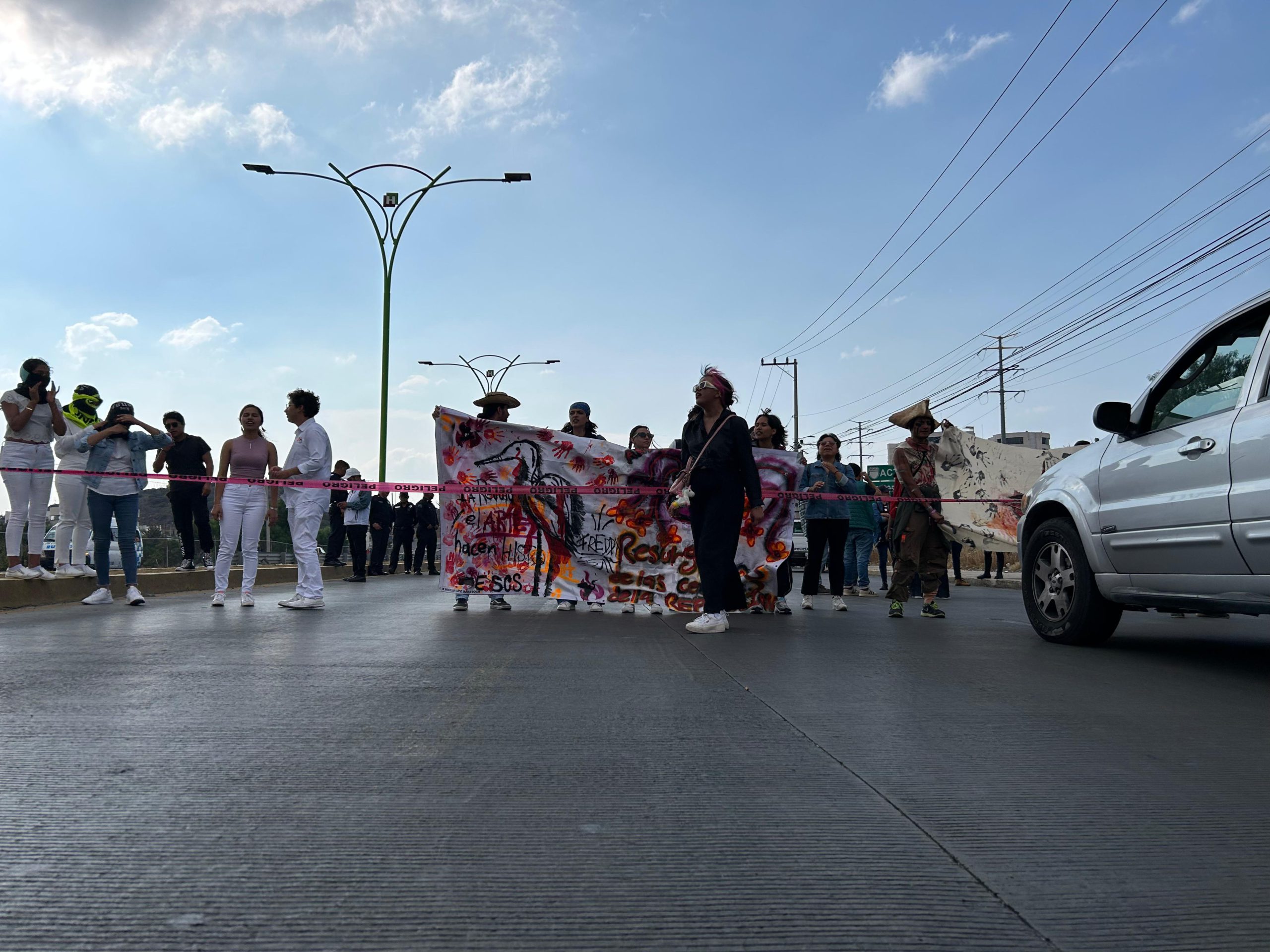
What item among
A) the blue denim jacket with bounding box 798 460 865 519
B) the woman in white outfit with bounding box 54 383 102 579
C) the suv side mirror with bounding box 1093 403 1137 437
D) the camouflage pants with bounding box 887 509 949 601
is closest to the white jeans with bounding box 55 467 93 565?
the woman in white outfit with bounding box 54 383 102 579

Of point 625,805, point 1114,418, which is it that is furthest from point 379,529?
point 625,805

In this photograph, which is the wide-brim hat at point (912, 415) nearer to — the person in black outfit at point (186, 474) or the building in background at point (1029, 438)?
→ the person in black outfit at point (186, 474)

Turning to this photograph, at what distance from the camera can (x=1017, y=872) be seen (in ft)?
8.36

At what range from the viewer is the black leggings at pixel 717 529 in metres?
8.38

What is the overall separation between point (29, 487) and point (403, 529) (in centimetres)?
1396

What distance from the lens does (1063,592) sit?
288 inches

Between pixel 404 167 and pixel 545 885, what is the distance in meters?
21.4

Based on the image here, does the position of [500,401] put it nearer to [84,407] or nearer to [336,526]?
[84,407]

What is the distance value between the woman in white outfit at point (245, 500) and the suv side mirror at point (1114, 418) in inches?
288

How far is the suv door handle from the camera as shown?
5773mm

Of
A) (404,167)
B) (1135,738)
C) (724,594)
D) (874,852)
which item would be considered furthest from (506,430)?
(404,167)

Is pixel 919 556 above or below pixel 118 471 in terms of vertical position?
below

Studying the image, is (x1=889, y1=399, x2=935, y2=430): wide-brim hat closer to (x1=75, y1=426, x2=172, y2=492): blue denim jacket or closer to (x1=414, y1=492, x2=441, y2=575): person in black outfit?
(x1=75, y1=426, x2=172, y2=492): blue denim jacket

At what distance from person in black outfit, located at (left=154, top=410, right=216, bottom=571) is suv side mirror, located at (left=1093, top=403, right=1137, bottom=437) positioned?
35.7 ft
